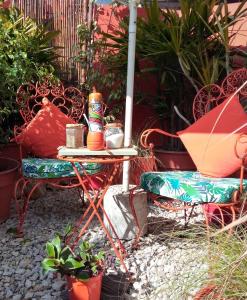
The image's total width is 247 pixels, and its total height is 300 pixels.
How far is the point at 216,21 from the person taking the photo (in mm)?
3691

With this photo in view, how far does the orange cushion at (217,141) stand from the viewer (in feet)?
9.23

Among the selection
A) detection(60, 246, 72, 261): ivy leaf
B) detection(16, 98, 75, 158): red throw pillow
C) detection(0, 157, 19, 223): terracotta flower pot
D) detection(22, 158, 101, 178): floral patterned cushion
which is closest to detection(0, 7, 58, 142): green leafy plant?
detection(16, 98, 75, 158): red throw pillow

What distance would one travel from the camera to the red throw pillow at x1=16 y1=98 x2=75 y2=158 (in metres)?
3.43

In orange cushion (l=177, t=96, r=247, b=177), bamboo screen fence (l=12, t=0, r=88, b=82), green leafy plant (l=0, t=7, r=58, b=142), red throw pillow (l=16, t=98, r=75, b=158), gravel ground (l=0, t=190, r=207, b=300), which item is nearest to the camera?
gravel ground (l=0, t=190, r=207, b=300)

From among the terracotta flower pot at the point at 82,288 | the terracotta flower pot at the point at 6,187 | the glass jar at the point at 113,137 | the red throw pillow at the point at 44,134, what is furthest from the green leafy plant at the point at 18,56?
the terracotta flower pot at the point at 82,288

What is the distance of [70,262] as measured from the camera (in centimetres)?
203

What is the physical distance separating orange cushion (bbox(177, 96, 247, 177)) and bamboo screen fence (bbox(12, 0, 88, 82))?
2001 mm

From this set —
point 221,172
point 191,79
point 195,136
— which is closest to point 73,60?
point 191,79

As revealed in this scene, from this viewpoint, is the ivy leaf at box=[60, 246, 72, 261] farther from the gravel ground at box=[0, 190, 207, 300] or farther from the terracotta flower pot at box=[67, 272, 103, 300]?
the gravel ground at box=[0, 190, 207, 300]

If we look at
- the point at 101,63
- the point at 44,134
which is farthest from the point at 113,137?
the point at 101,63

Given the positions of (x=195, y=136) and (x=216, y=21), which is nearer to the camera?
(x=195, y=136)

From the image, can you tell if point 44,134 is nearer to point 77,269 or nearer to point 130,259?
point 130,259

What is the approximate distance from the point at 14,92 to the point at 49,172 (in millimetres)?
1002

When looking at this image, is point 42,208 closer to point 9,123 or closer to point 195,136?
point 9,123
